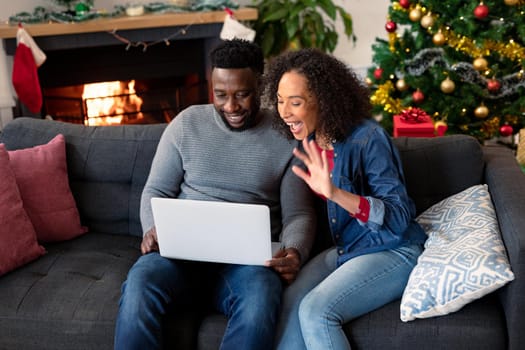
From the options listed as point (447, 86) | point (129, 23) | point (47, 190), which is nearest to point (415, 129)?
point (447, 86)

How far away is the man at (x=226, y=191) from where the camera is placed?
1.85 meters

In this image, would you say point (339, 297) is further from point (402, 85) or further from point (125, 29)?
point (125, 29)

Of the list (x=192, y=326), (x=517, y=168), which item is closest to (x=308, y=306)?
(x=192, y=326)

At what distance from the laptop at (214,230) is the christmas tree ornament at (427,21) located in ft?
6.81

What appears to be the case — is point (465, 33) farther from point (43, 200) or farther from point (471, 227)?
point (43, 200)

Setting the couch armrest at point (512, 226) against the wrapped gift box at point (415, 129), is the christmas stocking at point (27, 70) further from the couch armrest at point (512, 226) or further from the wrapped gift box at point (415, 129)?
the couch armrest at point (512, 226)

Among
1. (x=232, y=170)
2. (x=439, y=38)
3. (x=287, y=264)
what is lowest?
A: (x=287, y=264)

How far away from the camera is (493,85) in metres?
3.57

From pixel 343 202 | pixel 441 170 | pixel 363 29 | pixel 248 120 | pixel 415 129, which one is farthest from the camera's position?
pixel 363 29

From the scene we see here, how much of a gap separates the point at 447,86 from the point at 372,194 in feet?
6.40

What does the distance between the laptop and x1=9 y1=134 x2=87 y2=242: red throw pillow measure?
22.0 inches

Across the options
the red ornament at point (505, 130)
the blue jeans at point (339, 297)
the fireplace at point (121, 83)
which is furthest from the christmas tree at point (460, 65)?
the blue jeans at point (339, 297)

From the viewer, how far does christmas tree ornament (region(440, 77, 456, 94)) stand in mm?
3621

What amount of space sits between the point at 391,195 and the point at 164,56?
110 inches
